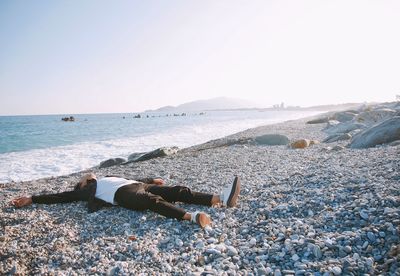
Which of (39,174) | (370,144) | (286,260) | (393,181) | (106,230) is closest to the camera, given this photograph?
(286,260)

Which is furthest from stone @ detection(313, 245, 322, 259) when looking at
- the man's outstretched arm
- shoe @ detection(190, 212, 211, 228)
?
the man's outstretched arm

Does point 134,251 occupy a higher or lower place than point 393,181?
lower

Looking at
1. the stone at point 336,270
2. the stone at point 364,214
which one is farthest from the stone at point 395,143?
the stone at point 336,270

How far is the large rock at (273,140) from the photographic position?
16.5 meters

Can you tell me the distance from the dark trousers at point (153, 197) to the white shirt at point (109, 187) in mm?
100

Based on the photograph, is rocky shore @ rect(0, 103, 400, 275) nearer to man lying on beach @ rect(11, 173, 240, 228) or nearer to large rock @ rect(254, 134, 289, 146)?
man lying on beach @ rect(11, 173, 240, 228)

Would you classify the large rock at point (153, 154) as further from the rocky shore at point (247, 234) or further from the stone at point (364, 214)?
the stone at point (364, 214)

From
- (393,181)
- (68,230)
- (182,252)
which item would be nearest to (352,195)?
(393,181)

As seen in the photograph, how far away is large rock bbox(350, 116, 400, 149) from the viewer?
469 inches

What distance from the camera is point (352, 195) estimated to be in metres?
5.54

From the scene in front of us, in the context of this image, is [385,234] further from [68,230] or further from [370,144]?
[370,144]

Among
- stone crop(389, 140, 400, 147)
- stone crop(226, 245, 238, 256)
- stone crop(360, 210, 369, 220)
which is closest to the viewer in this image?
stone crop(226, 245, 238, 256)

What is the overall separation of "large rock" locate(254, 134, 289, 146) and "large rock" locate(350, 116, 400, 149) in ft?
14.3

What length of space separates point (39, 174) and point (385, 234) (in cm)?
1511
